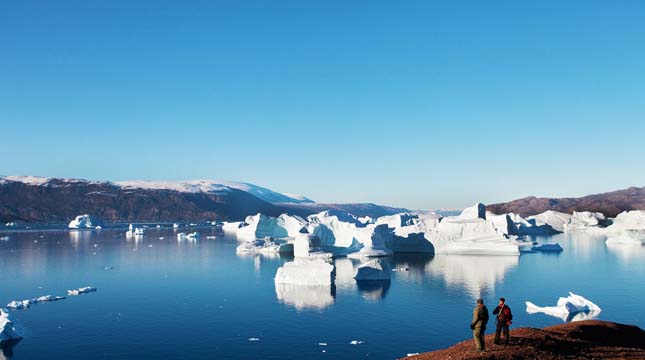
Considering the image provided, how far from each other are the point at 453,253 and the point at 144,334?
25.4 m

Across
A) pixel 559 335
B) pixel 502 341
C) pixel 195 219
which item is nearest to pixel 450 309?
pixel 559 335

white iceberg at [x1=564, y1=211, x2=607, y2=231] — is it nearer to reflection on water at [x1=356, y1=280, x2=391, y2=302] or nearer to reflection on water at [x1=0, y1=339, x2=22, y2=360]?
reflection on water at [x1=356, y1=280, x2=391, y2=302]

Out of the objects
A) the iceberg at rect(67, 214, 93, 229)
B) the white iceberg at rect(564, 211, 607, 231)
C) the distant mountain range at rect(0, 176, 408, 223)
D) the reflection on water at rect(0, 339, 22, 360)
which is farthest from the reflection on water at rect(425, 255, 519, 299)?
the distant mountain range at rect(0, 176, 408, 223)

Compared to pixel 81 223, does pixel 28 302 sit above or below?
below

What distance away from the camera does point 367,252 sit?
35750 mm

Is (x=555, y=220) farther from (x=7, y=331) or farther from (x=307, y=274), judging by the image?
(x=7, y=331)

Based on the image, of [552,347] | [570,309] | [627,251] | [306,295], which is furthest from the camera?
[627,251]

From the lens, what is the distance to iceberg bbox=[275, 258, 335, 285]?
76.0ft

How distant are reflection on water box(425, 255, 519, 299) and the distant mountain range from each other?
82.2m

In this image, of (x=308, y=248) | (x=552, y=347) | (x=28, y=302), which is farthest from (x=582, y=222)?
(x=552, y=347)

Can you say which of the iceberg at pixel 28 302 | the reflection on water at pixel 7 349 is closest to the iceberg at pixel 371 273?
the iceberg at pixel 28 302

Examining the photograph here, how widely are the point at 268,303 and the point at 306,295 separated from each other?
186 centimetres

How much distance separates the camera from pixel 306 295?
21203mm

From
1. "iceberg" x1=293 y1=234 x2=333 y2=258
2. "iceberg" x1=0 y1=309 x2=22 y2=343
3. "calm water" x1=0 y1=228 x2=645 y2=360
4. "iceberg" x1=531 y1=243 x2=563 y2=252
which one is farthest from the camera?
"iceberg" x1=531 y1=243 x2=563 y2=252
